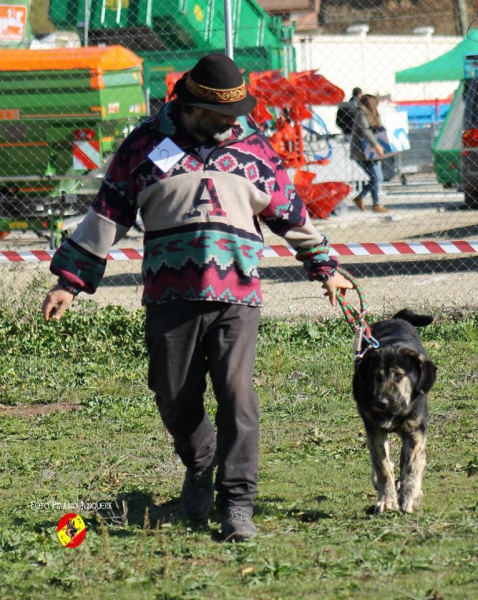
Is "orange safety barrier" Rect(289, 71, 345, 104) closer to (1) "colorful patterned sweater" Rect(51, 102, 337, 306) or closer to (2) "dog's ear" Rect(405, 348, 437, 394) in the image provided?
(2) "dog's ear" Rect(405, 348, 437, 394)

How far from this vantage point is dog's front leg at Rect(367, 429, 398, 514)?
175 inches

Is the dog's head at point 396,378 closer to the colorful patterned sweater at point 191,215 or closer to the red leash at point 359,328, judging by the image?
the red leash at point 359,328

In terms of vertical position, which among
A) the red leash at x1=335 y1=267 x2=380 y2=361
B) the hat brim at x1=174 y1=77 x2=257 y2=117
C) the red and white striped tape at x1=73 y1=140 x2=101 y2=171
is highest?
the hat brim at x1=174 y1=77 x2=257 y2=117

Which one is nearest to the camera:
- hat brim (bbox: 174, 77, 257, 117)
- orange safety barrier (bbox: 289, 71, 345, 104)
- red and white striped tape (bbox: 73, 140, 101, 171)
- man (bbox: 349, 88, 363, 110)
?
hat brim (bbox: 174, 77, 257, 117)

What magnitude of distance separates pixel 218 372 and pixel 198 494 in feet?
2.12

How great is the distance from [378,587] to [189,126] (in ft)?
6.61

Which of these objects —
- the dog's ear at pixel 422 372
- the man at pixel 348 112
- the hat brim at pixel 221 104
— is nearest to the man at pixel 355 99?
the man at pixel 348 112

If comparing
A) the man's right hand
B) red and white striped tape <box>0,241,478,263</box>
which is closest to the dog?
the man's right hand

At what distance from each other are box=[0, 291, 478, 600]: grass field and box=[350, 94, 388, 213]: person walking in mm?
6717

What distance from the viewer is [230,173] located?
3992mm

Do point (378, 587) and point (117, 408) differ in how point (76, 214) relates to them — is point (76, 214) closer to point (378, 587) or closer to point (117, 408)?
point (117, 408)

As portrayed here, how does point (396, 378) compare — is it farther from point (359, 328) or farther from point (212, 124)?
point (212, 124)

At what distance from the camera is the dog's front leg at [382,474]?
4445mm

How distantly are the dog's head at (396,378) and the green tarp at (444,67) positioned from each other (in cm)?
1692
